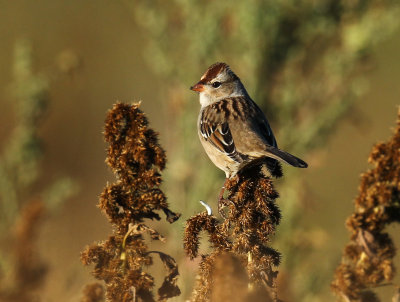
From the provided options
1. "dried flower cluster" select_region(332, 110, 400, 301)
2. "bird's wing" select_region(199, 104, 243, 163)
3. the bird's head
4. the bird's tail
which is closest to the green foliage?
the bird's head

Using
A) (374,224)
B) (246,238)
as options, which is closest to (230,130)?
(374,224)

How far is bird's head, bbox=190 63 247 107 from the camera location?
18.7 ft

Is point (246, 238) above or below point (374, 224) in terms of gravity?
below

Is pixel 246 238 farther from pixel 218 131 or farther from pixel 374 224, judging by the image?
pixel 218 131

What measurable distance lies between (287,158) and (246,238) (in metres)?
1.27

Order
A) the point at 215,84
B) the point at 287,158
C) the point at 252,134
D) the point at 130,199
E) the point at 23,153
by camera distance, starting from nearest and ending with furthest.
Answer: the point at 130,199, the point at 287,158, the point at 252,134, the point at 215,84, the point at 23,153

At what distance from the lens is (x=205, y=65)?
681 centimetres

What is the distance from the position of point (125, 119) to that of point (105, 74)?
9.18m

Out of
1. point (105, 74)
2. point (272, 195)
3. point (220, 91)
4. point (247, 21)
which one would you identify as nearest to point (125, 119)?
point (272, 195)

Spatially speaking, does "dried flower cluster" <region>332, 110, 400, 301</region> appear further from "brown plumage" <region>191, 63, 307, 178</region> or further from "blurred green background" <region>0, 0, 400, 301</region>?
"blurred green background" <region>0, 0, 400, 301</region>

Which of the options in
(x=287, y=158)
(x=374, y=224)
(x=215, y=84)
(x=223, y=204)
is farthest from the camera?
(x=215, y=84)

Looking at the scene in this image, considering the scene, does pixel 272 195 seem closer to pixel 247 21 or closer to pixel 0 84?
pixel 247 21

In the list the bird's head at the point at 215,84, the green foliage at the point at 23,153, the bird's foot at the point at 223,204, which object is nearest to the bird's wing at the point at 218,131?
the bird's head at the point at 215,84

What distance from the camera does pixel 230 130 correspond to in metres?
4.90
